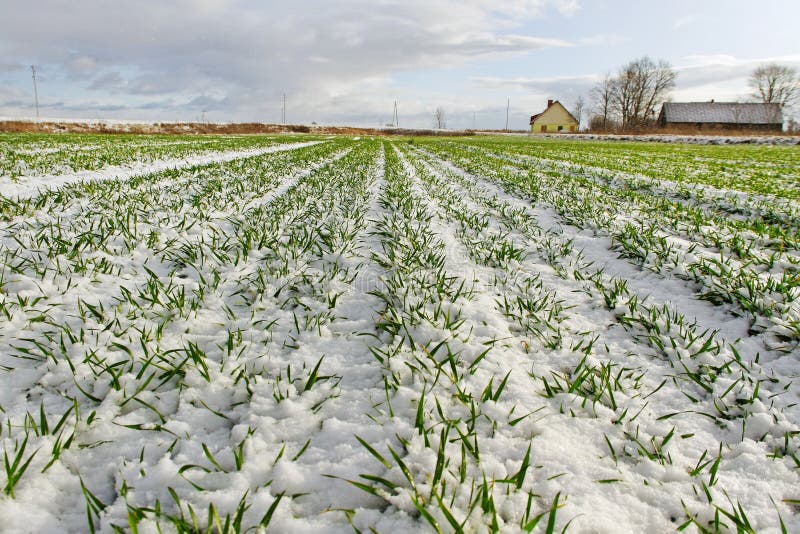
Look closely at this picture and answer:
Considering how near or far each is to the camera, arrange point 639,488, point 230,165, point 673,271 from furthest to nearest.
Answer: point 230,165 < point 673,271 < point 639,488

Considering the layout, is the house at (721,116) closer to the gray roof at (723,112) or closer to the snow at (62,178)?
the gray roof at (723,112)

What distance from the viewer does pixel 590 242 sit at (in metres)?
5.19

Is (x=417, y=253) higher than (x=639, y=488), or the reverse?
(x=417, y=253)

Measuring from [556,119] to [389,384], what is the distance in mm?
104348

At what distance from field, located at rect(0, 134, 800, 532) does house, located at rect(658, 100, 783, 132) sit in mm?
88133

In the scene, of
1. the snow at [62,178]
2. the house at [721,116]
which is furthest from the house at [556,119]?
the snow at [62,178]

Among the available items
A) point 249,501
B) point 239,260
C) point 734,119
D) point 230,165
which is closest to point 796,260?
point 249,501

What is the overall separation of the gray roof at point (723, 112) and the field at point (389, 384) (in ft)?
299

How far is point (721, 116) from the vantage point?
76750 millimetres

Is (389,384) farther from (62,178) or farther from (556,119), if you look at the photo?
(556,119)

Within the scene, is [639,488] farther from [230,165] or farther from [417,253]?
[230,165]

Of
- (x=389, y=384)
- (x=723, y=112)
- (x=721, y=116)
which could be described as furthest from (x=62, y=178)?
(x=723, y=112)

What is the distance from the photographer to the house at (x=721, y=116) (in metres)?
73.6

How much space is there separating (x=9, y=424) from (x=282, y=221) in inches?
159
